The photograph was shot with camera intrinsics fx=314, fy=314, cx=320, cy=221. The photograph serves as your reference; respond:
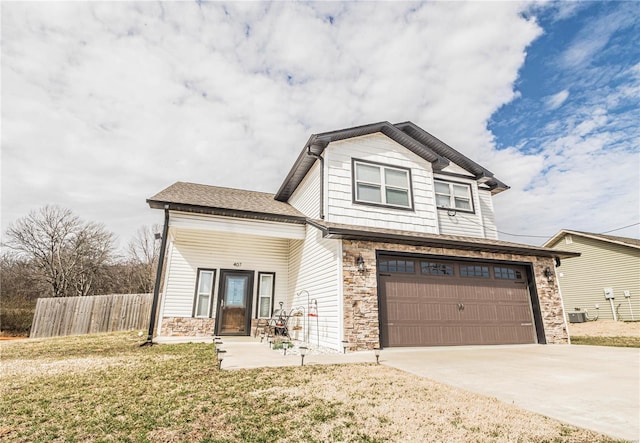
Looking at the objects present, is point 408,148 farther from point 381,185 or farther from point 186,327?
point 186,327

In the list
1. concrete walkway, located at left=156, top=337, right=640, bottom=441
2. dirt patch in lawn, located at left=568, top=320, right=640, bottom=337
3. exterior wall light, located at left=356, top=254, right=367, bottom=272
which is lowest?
concrete walkway, located at left=156, top=337, right=640, bottom=441

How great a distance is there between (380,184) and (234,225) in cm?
464

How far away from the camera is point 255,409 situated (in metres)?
3.20

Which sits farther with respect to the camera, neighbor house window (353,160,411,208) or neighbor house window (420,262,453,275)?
neighbor house window (353,160,411,208)

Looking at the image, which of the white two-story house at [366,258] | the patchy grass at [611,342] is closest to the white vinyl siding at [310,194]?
the white two-story house at [366,258]

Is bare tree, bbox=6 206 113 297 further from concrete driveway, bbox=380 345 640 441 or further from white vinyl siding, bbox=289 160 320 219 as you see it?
concrete driveway, bbox=380 345 640 441

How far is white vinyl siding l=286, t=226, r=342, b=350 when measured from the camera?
770 cm

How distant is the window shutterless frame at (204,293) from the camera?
1056 cm

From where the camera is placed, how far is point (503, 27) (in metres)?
7.93

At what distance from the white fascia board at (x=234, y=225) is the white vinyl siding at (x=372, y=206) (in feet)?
5.25

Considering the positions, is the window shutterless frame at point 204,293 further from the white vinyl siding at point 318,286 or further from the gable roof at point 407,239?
the gable roof at point 407,239

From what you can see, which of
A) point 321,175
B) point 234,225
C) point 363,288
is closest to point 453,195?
point 321,175

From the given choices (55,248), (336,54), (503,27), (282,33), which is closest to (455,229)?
(503,27)

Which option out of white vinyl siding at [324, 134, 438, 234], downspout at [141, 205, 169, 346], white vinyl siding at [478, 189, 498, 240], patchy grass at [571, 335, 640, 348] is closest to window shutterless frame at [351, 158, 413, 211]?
white vinyl siding at [324, 134, 438, 234]
